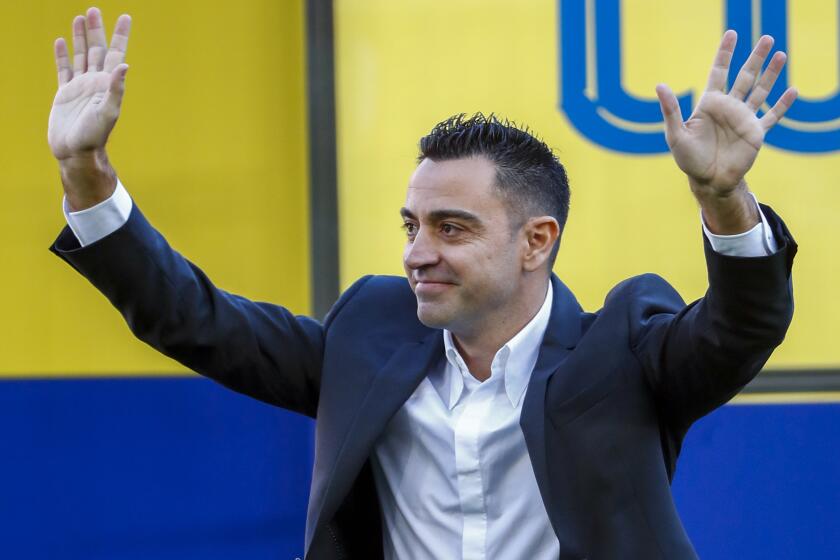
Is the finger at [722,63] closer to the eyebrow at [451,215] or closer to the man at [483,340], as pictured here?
the man at [483,340]

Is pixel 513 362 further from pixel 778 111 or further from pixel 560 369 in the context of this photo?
pixel 778 111

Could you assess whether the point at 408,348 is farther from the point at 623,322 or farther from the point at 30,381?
the point at 30,381

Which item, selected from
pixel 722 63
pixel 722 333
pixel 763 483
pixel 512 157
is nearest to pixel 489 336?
pixel 512 157

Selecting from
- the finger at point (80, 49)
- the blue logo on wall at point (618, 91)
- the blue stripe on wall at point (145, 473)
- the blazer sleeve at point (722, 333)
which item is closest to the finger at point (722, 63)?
the blazer sleeve at point (722, 333)

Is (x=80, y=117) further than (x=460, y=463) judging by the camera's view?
No

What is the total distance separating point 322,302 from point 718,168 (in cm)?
107

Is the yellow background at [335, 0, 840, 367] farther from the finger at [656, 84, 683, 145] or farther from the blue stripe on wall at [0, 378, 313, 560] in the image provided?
the finger at [656, 84, 683, 145]

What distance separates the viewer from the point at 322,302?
2.51 metres

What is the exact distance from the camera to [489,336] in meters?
2.01

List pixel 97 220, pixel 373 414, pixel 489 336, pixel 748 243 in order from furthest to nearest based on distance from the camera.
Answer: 1. pixel 489 336
2. pixel 373 414
3. pixel 97 220
4. pixel 748 243

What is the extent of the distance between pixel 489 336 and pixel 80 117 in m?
0.75

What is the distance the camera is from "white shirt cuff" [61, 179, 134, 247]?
1.79 m

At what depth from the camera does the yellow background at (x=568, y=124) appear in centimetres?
257

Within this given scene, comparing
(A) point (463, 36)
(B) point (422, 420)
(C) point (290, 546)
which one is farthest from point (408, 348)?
(A) point (463, 36)
